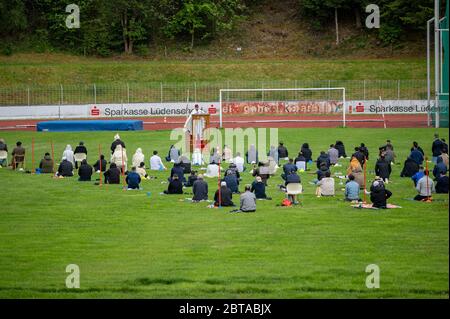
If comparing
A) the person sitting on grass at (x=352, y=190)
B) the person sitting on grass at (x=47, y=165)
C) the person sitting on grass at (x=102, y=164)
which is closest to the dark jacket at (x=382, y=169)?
the person sitting on grass at (x=352, y=190)

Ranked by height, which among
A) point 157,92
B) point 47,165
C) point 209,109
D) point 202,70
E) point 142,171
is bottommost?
point 142,171

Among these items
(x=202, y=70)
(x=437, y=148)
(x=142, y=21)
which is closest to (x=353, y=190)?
(x=437, y=148)

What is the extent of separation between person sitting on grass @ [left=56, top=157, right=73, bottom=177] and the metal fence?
2888 cm

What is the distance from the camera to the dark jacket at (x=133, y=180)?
3241cm

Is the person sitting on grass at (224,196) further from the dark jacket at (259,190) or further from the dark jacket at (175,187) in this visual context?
the dark jacket at (175,187)

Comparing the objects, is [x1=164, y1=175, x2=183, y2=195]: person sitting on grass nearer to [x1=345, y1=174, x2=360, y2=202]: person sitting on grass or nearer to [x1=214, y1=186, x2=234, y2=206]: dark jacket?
[x1=214, y1=186, x2=234, y2=206]: dark jacket

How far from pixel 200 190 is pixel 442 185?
757 cm

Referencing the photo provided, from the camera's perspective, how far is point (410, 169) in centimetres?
3453

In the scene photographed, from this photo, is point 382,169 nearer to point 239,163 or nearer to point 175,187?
point 239,163

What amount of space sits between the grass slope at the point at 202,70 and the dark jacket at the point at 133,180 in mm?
39974

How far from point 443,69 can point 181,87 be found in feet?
69.4

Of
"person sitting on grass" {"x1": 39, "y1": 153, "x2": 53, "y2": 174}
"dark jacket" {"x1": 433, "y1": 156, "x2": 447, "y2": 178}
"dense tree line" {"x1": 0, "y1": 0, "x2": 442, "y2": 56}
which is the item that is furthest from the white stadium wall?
"dark jacket" {"x1": 433, "y1": 156, "x2": 447, "y2": 178}

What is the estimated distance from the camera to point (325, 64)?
243 ft

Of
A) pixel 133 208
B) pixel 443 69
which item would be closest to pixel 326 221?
pixel 133 208
